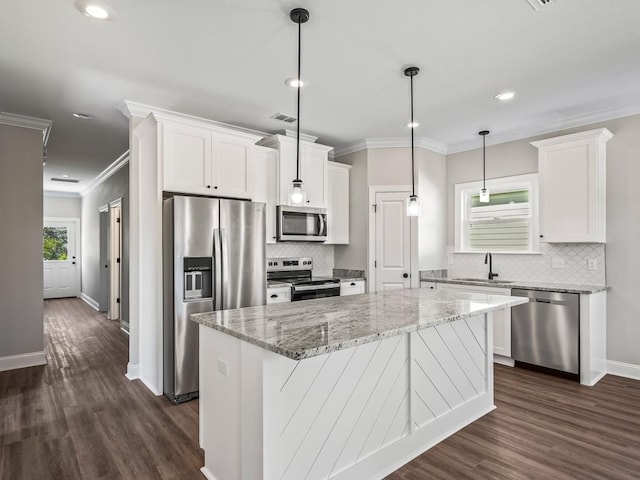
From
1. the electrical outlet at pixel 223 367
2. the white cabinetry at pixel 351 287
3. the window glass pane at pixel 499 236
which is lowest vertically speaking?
the electrical outlet at pixel 223 367

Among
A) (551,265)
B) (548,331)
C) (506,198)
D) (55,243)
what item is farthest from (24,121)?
(55,243)

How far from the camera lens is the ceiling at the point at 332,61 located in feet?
7.47

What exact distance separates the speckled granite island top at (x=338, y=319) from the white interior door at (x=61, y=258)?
920 centimetres

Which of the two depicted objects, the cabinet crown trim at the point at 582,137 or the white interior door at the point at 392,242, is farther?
the white interior door at the point at 392,242

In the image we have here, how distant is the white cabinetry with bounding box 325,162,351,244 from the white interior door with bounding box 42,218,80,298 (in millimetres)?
7830

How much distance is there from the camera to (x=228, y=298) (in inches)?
136

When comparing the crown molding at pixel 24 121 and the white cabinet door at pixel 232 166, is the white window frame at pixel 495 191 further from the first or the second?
the crown molding at pixel 24 121

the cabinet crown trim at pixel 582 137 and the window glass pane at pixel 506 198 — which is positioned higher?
the cabinet crown trim at pixel 582 137

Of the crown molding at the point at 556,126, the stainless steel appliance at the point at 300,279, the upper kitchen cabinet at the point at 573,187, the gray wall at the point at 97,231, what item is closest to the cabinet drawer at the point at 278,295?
the stainless steel appliance at the point at 300,279

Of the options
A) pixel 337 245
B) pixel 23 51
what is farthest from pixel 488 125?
pixel 23 51

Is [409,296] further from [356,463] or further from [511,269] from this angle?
[511,269]

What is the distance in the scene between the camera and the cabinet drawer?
3.98m

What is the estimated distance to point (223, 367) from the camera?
6.52 ft

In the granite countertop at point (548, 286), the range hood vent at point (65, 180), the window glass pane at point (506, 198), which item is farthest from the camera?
the range hood vent at point (65, 180)
